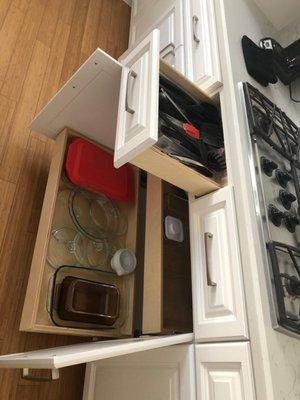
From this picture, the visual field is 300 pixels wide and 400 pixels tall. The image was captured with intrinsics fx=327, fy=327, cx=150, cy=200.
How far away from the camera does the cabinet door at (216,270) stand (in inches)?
35.4

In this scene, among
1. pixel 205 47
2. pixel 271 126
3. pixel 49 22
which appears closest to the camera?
pixel 271 126

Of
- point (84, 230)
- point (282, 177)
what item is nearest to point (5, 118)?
point (84, 230)

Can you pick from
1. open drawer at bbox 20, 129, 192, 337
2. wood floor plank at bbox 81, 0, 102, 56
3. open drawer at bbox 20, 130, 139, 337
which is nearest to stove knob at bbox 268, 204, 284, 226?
open drawer at bbox 20, 129, 192, 337

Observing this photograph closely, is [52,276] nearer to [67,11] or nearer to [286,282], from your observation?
[286,282]

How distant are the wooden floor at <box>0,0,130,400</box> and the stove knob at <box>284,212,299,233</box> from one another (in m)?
0.93

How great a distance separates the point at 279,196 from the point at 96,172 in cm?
70

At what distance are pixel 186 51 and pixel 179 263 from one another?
0.96 metres

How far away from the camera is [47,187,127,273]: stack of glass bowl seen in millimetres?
1214

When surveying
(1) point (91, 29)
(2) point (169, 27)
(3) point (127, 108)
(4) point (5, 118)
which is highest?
(1) point (91, 29)

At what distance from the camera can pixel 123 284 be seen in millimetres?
1342

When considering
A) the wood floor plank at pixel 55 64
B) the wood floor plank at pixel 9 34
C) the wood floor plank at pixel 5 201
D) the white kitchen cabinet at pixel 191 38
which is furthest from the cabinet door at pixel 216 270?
the wood floor plank at pixel 9 34

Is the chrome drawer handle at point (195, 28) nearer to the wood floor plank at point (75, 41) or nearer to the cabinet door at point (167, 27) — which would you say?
the cabinet door at point (167, 27)

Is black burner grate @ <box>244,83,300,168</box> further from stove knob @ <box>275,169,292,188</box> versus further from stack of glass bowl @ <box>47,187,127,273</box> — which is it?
stack of glass bowl @ <box>47,187,127,273</box>

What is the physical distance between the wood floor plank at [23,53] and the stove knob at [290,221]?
1265 mm
